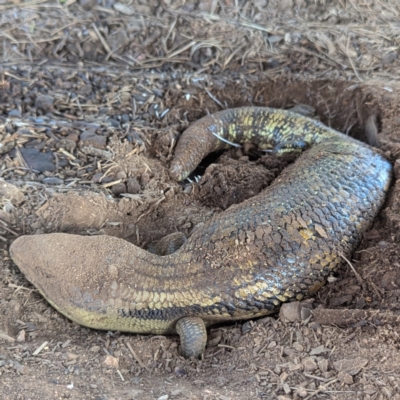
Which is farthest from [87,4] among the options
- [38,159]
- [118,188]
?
[118,188]

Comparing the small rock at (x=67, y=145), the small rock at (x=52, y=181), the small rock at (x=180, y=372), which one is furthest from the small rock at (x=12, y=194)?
the small rock at (x=180, y=372)

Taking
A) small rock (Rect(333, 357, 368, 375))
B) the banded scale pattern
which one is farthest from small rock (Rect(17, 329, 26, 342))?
small rock (Rect(333, 357, 368, 375))

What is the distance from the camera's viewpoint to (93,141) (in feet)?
14.2

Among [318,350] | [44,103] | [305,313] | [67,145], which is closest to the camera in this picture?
[318,350]

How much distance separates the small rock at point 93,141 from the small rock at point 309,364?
2492mm

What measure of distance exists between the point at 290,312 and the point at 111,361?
115 centimetres

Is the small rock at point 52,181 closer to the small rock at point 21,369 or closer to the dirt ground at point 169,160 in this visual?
the dirt ground at point 169,160

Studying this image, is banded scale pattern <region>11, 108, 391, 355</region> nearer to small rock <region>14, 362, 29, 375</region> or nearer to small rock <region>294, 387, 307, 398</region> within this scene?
small rock <region>14, 362, 29, 375</region>

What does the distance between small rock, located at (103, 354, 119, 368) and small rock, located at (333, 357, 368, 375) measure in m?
1.25

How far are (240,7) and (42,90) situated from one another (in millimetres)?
2375

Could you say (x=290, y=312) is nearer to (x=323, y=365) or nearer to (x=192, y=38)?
(x=323, y=365)

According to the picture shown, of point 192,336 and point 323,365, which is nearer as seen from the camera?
point 323,365

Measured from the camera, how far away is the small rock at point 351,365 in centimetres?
265

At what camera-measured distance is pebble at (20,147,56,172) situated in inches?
162
